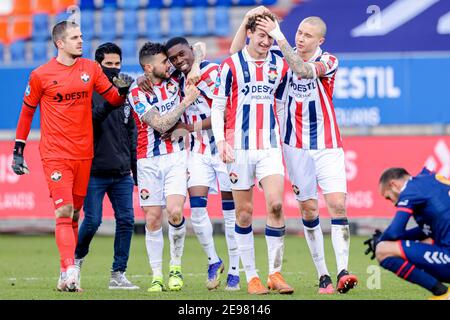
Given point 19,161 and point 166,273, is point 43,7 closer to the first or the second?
point 166,273

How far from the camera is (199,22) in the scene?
19.4 m

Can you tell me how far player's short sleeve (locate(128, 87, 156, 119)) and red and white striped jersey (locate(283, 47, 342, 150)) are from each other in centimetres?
130

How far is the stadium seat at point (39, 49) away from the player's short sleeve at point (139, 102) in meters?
10.3

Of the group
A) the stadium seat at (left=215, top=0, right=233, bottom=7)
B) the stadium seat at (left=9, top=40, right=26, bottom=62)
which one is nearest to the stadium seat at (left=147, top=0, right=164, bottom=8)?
the stadium seat at (left=215, top=0, right=233, bottom=7)

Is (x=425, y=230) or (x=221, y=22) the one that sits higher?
(x=221, y=22)

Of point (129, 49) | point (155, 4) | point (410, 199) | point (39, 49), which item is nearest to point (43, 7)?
point (39, 49)

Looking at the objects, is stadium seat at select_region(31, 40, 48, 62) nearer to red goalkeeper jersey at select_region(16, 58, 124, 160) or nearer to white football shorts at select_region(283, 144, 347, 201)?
red goalkeeper jersey at select_region(16, 58, 124, 160)

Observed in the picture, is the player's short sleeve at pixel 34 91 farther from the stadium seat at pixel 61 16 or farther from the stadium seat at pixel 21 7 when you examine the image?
the stadium seat at pixel 21 7

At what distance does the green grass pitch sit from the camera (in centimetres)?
923

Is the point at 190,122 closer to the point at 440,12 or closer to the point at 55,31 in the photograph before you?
the point at 55,31

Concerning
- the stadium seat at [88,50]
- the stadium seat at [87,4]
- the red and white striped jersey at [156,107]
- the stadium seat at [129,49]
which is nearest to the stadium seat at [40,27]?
the stadium seat at [87,4]

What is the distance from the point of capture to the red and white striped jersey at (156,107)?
995 cm

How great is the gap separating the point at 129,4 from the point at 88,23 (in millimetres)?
828
